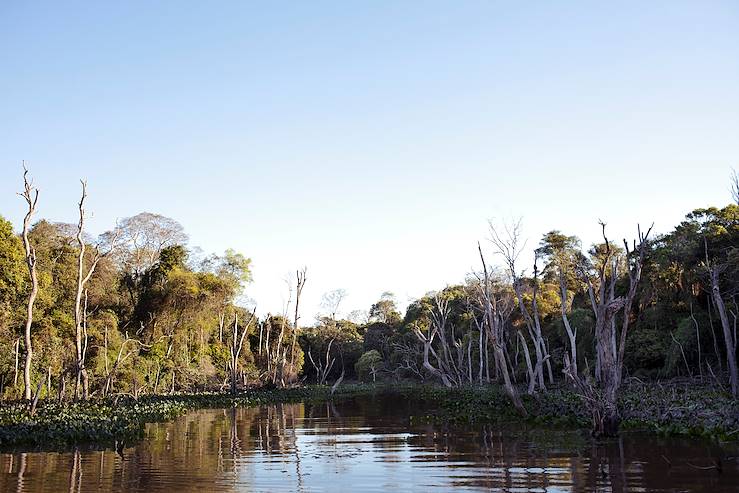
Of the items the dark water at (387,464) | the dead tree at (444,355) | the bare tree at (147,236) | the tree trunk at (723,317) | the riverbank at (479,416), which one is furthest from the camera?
the bare tree at (147,236)

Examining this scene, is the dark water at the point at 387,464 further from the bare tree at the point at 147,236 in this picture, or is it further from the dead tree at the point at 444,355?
the bare tree at the point at 147,236

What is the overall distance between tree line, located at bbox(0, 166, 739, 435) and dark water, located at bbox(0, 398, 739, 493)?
205 centimetres

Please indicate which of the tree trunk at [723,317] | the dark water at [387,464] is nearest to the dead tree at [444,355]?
the dark water at [387,464]

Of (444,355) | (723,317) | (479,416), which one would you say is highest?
(723,317)

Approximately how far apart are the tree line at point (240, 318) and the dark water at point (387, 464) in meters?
2.05

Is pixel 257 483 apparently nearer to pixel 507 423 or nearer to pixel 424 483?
pixel 424 483

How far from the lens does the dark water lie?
359 inches

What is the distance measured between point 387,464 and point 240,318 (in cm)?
3893

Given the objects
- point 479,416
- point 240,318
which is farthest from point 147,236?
point 479,416

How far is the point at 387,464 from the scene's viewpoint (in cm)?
1138

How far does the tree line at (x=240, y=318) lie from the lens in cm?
2028

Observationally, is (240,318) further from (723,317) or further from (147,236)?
(723,317)

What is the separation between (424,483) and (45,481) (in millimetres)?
5508

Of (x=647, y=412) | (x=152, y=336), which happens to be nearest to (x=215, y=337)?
(x=152, y=336)
